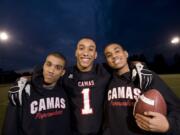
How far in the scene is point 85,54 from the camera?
10.5 ft

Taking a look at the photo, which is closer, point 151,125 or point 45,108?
point 151,125

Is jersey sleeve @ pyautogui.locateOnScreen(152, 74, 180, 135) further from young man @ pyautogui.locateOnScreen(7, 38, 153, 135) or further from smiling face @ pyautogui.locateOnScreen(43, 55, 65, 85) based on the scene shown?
smiling face @ pyautogui.locateOnScreen(43, 55, 65, 85)

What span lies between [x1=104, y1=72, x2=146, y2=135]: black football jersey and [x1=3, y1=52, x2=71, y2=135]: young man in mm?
637

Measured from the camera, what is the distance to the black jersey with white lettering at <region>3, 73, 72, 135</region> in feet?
8.61

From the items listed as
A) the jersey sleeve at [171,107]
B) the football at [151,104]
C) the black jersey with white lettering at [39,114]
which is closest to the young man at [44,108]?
the black jersey with white lettering at [39,114]

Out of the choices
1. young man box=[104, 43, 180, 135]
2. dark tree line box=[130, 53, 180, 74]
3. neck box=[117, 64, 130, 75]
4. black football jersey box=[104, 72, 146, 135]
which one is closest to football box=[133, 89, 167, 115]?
young man box=[104, 43, 180, 135]

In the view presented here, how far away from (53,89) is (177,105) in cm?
164

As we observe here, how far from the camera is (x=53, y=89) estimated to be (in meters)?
3.00

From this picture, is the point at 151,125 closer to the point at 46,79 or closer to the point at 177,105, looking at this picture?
the point at 177,105

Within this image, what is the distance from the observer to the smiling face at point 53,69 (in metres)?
2.93

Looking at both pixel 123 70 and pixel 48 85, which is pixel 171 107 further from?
pixel 48 85

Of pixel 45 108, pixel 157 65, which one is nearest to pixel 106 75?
pixel 45 108

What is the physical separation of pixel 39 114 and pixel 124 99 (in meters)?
1.13

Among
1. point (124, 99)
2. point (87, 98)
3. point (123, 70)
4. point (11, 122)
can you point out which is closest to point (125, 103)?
point (124, 99)
